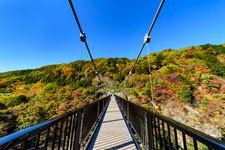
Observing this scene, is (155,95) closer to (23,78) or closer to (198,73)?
(198,73)

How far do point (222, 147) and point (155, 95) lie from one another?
17909 millimetres

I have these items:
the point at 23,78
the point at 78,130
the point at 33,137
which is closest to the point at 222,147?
the point at 33,137

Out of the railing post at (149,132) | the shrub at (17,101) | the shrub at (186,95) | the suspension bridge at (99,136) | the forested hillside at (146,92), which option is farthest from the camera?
the shrub at (17,101)

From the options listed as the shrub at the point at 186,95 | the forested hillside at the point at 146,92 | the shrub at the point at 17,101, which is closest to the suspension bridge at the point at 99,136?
the forested hillside at the point at 146,92

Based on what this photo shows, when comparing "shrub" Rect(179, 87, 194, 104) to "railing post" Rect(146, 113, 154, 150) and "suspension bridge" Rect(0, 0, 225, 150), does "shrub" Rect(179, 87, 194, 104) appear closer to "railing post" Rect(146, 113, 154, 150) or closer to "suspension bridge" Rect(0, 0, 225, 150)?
"suspension bridge" Rect(0, 0, 225, 150)

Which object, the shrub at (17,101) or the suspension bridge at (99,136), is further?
the shrub at (17,101)

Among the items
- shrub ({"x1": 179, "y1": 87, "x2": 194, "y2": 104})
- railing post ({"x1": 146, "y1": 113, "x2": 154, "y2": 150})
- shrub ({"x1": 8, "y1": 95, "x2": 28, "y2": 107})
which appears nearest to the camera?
railing post ({"x1": 146, "y1": 113, "x2": 154, "y2": 150})

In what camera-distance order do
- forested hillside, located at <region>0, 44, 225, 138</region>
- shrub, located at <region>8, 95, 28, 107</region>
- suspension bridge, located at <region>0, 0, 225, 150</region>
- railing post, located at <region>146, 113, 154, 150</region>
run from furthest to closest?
shrub, located at <region>8, 95, 28, 107</region>
forested hillside, located at <region>0, 44, 225, 138</region>
railing post, located at <region>146, 113, 154, 150</region>
suspension bridge, located at <region>0, 0, 225, 150</region>

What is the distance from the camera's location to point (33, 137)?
4.45 feet

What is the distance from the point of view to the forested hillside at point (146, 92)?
14148 millimetres

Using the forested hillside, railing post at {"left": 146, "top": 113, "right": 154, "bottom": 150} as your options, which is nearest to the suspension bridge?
railing post at {"left": 146, "top": 113, "right": 154, "bottom": 150}

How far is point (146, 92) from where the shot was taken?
→ 1880cm

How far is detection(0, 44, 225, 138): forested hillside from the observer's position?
1415 cm

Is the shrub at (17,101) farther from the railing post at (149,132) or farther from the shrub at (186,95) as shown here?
the railing post at (149,132)
